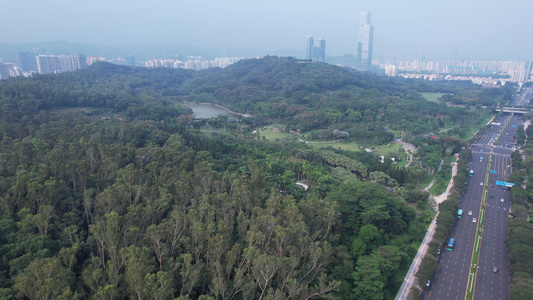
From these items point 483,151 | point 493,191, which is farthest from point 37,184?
point 483,151

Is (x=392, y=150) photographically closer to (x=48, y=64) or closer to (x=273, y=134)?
(x=273, y=134)

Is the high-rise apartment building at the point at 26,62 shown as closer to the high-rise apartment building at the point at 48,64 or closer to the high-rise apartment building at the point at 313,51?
the high-rise apartment building at the point at 48,64

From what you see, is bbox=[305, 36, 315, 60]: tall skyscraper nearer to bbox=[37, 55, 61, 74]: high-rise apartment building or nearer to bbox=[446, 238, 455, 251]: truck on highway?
bbox=[37, 55, 61, 74]: high-rise apartment building

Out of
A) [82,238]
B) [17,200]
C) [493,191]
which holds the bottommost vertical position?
[493,191]

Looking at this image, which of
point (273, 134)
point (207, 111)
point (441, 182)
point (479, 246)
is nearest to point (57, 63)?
point (207, 111)

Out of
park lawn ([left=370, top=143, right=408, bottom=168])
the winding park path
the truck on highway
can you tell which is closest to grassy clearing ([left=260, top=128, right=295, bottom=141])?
park lawn ([left=370, top=143, right=408, bottom=168])

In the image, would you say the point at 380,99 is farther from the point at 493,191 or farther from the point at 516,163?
the point at 493,191
